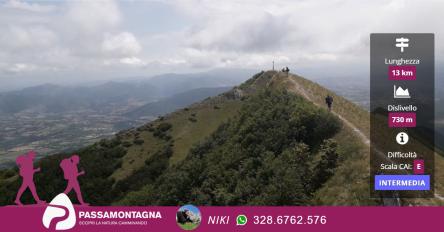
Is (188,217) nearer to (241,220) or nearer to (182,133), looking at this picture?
(241,220)

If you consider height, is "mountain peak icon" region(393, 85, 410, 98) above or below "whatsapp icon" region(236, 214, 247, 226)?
above

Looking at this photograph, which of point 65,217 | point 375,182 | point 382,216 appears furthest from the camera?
point 375,182

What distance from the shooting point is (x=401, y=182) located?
2198 cm

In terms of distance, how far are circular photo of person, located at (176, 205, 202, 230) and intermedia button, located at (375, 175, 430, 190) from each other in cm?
1061

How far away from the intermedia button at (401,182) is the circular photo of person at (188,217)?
1061 cm

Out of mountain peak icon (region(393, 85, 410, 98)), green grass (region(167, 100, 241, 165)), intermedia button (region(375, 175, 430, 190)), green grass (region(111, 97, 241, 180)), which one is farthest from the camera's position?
green grass (region(167, 100, 241, 165))

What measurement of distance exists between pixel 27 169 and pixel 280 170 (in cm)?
1704

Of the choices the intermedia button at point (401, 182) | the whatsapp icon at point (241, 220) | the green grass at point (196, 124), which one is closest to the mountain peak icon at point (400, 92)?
the intermedia button at point (401, 182)

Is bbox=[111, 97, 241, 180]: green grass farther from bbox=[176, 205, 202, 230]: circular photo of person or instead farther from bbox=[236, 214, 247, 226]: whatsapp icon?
bbox=[236, 214, 247, 226]: whatsapp icon

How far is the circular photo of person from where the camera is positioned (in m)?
19.3

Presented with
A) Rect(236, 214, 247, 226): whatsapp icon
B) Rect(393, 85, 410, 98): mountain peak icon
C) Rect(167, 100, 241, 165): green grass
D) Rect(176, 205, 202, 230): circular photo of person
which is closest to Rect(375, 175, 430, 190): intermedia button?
Rect(393, 85, 410, 98): mountain peak icon

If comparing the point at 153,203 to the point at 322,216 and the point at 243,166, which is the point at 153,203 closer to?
the point at 243,166

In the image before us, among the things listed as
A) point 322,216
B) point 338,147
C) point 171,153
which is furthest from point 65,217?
point 171,153

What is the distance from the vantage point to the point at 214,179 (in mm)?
34656
